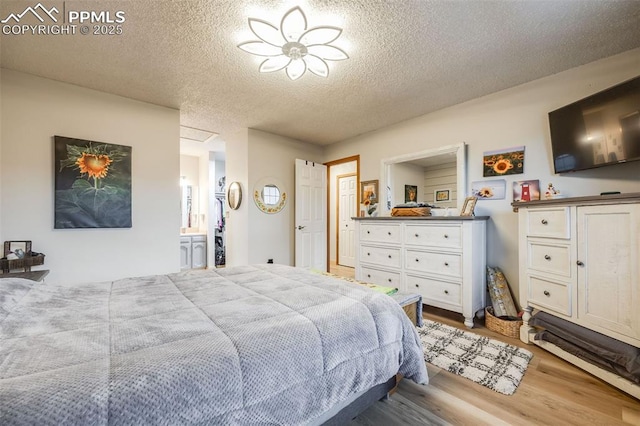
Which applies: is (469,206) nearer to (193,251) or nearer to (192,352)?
(192,352)

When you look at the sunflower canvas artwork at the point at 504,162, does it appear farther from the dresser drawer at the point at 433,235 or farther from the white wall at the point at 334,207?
the white wall at the point at 334,207

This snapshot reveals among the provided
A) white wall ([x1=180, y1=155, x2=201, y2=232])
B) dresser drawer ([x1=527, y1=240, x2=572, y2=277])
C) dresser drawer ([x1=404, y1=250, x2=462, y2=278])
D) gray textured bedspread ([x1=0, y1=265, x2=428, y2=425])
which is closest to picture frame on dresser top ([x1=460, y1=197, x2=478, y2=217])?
dresser drawer ([x1=404, y1=250, x2=462, y2=278])

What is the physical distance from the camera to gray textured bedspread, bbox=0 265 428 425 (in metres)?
0.69

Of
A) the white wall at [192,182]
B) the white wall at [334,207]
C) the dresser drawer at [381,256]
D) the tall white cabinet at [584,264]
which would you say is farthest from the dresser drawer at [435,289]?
the white wall at [192,182]

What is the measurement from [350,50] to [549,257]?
90.3 inches

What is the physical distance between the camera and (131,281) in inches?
69.2

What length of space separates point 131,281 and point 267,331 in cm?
127

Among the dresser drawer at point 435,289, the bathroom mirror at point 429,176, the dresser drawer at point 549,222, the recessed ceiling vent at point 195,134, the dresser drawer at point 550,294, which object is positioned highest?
the recessed ceiling vent at point 195,134

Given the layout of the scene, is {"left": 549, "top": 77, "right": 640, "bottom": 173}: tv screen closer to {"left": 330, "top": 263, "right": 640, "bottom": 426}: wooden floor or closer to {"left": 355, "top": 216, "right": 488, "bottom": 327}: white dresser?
{"left": 355, "top": 216, "right": 488, "bottom": 327}: white dresser

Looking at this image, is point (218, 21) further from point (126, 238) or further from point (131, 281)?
point (126, 238)

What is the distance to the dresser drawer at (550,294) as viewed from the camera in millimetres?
2006

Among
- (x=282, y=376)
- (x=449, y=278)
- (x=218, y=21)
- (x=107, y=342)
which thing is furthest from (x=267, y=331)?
(x=449, y=278)

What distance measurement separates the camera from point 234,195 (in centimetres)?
443

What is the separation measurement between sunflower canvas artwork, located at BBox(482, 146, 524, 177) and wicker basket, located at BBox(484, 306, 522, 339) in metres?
1.46
